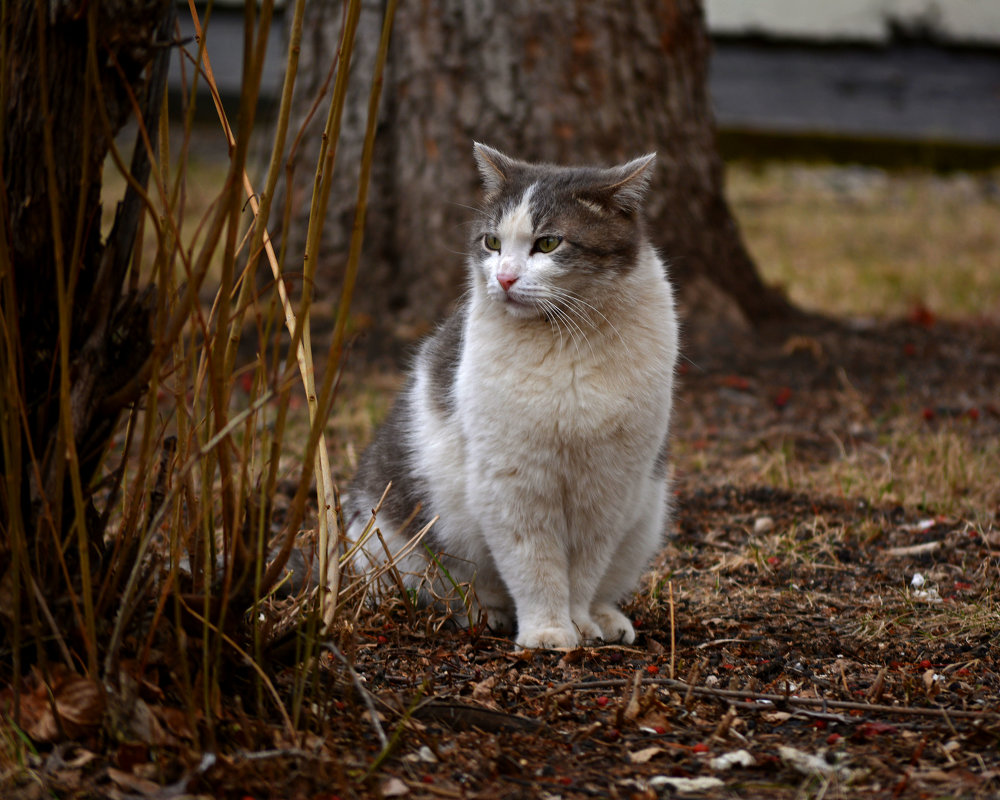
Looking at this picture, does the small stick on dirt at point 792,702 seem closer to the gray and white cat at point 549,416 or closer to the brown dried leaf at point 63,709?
the gray and white cat at point 549,416

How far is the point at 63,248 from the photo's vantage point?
171 centimetres

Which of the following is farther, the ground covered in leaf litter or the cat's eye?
the cat's eye

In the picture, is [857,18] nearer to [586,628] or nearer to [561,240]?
[561,240]

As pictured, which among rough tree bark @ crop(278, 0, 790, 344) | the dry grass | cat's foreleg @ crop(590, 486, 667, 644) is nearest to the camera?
cat's foreleg @ crop(590, 486, 667, 644)

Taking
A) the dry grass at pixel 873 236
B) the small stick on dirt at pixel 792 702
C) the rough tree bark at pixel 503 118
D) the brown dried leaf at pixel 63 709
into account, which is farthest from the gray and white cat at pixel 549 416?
the dry grass at pixel 873 236

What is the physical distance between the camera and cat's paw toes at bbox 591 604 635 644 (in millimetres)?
2643

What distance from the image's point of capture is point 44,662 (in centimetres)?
165

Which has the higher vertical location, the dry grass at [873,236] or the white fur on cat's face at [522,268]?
the white fur on cat's face at [522,268]

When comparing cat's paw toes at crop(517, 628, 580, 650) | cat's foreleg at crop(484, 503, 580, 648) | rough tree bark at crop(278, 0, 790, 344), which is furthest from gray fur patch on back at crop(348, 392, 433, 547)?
rough tree bark at crop(278, 0, 790, 344)

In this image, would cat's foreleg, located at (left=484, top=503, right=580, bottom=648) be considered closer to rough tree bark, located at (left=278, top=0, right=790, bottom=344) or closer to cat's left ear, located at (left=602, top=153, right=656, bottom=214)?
cat's left ear, located at (left=602, top=153, right=656, bottom=214)

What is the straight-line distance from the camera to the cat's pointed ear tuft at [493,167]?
284cm

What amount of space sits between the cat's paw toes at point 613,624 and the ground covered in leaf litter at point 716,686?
4 cm

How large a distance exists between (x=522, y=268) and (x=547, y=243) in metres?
0.13

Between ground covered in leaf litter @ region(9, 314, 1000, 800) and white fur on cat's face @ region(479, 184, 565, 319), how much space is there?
0.80 metres
